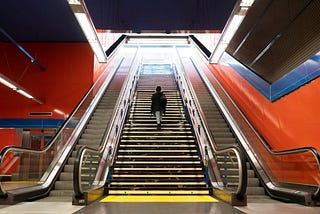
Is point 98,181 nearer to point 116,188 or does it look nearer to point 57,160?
point 116,188

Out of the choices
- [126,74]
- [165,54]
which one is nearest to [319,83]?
[126,74]

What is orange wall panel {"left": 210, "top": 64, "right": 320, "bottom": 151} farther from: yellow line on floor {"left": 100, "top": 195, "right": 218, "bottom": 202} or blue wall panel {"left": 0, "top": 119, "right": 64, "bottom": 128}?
blue wall panel {"left": 0, "top": 119, "right": 64, "bottom": 128}

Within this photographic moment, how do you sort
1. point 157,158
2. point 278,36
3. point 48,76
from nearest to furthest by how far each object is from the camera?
point 157,158, point 278,36, point 48,76

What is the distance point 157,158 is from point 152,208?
3084 mm

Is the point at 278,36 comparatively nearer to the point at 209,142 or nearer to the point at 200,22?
the point at 200,22

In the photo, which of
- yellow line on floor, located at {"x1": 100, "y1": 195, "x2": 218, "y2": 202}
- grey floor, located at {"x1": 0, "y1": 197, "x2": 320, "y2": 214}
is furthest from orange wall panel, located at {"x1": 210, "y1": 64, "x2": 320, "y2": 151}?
yellow line on floor, located at {"x1": 100, "y1": 195, "x2": 218, "y2": 202}

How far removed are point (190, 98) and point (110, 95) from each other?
9.73 feet

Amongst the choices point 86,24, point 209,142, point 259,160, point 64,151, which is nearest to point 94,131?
point 64,151

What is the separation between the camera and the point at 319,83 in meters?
5.99

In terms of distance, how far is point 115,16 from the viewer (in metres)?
10.7

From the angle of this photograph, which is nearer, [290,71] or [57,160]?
[57,160]

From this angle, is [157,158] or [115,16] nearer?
[157,158]

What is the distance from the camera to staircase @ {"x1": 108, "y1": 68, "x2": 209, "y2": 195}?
21.7ft

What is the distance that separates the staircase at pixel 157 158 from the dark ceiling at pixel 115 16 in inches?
119
